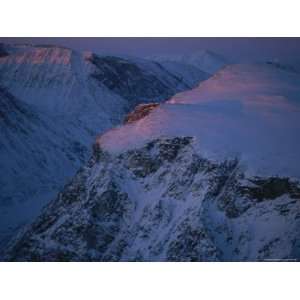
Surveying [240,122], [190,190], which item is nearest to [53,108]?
[240,122]

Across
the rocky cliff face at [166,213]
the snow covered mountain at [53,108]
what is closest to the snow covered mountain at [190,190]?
the rocky cliff face at [166,213]

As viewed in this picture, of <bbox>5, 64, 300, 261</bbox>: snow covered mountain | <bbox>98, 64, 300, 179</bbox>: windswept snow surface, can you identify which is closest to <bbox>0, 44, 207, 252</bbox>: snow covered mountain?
<bbox>5, 64, 300, 261</bbox>: snow covered mountain

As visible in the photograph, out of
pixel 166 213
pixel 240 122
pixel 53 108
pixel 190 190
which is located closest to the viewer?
pixel 166 213

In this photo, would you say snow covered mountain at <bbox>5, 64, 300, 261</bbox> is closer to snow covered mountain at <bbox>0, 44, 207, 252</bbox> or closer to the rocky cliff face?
the rocky cliff face

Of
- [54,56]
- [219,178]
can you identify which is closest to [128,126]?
[219,178]

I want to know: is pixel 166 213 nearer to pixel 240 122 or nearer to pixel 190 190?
pixel 190 190
